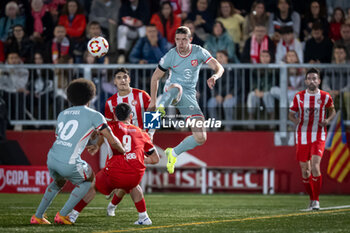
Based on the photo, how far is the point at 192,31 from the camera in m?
16.1

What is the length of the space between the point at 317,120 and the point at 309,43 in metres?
4.57

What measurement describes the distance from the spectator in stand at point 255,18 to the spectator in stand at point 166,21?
4.88ft

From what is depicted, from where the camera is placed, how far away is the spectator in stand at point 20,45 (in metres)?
16.6

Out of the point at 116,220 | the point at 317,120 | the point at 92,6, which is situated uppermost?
the point at 92,6

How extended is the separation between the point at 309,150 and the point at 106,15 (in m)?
7.07

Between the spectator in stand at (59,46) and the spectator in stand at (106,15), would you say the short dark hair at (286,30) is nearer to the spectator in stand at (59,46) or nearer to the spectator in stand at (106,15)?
the spectator in stand at (106,15)

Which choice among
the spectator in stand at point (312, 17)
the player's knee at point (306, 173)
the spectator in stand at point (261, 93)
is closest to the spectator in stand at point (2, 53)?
the spectator in stand at point (261, 93)

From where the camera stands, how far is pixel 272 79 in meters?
15.5

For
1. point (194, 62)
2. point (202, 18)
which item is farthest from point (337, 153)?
point (194, 62)

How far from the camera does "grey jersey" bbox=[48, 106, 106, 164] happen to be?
843 centimetres

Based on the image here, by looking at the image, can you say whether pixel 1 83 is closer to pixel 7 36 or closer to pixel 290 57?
pixel 7 36

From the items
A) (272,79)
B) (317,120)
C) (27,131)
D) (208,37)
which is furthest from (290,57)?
(27,131)

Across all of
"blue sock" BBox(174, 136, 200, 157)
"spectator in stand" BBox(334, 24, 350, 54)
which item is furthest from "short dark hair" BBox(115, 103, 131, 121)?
"spectator in stand" BBox(334, 24, 350, 54)

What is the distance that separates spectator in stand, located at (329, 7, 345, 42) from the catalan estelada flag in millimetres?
2233
